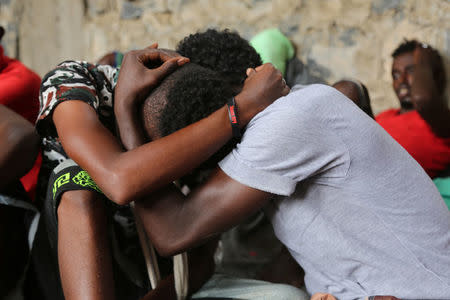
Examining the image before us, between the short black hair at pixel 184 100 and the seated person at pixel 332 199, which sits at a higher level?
the short black hair at pixel 184 100

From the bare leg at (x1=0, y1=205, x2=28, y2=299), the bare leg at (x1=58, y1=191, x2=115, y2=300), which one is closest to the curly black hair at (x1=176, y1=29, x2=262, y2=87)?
the bare leg at (x1=58, y1=191, x2=115, y2=300)

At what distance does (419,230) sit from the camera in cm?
96

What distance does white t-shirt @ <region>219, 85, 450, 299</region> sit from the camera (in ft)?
2.93

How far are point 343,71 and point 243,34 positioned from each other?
2.05ft

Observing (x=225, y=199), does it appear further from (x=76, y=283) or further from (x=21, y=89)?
(x=21, y=89)

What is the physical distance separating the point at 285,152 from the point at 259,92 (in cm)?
16

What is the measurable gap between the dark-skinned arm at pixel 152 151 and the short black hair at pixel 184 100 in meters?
0.04

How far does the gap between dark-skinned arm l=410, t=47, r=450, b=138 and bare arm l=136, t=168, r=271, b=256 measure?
135 cm

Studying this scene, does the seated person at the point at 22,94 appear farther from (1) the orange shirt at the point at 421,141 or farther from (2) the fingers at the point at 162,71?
(1) the orange shirt at the point at 421,141

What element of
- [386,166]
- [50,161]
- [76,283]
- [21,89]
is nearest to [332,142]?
[386,166]

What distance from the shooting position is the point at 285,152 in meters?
0.88

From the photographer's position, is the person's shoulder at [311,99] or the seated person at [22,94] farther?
the seated person at [22,94]

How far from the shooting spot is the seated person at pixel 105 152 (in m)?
0.91

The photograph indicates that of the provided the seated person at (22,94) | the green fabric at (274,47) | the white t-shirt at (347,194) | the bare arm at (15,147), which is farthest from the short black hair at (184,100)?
the green fabric at (274,47)
